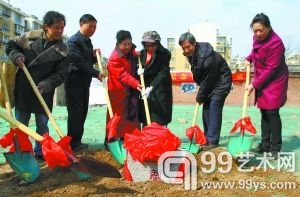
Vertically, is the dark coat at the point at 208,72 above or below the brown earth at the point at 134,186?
above

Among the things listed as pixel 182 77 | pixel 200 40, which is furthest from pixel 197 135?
pixel 200 40

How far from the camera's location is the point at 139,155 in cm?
376

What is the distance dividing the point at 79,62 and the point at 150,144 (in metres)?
1.55

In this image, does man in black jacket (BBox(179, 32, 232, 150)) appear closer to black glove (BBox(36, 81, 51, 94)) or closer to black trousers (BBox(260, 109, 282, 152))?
black trousers (BBox(260, 109, 282, 152))

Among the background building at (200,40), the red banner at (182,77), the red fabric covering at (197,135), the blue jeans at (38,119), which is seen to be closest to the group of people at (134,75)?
the blue jeans at (38,119)

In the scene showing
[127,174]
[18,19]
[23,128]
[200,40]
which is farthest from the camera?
[18,19]

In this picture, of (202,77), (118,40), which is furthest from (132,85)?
(202,77)

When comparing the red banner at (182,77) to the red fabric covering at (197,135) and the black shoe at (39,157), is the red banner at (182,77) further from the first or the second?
the black shoe at (39,157)

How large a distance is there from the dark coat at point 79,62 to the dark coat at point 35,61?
15.4 inches

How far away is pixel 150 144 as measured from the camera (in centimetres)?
376

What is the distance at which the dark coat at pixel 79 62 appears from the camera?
478cm

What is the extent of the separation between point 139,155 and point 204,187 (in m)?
0.65

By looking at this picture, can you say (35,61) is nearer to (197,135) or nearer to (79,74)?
(79,74)

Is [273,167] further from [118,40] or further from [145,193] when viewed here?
[118,40]
